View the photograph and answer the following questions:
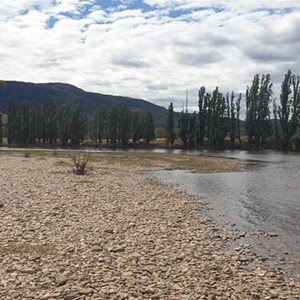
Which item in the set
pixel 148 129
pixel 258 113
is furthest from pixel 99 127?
pixel 258 113

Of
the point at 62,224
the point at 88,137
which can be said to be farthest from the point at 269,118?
Result: the point at 62,224

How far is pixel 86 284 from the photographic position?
36.9 feet

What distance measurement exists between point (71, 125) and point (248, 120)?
65720mm

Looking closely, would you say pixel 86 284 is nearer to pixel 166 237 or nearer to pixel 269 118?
pixel 166 237

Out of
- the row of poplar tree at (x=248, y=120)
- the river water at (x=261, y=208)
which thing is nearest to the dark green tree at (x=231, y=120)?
the row of poplar tree at (x=248, y=120)

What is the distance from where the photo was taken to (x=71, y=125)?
6432 inches

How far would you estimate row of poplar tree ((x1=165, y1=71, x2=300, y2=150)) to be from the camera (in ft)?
429

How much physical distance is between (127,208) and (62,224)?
5.76 metres

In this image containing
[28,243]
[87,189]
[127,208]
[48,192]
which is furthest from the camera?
[87,189]

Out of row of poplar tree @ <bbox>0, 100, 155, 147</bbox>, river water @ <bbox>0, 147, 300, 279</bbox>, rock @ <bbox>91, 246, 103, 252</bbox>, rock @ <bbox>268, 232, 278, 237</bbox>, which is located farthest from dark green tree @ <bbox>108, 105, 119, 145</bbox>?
rock @ <bbox>91, 246, 103, 252</bbox>

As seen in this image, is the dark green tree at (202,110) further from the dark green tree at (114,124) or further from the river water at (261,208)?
the river water at (261,208)

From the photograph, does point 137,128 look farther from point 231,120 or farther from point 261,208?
point 261,208

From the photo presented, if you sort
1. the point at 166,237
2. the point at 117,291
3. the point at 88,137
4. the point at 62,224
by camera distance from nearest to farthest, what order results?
the point at 117,291, the point at 166,237, the point at 62,224, the point at 88,137

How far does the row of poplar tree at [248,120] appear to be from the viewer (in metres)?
131
